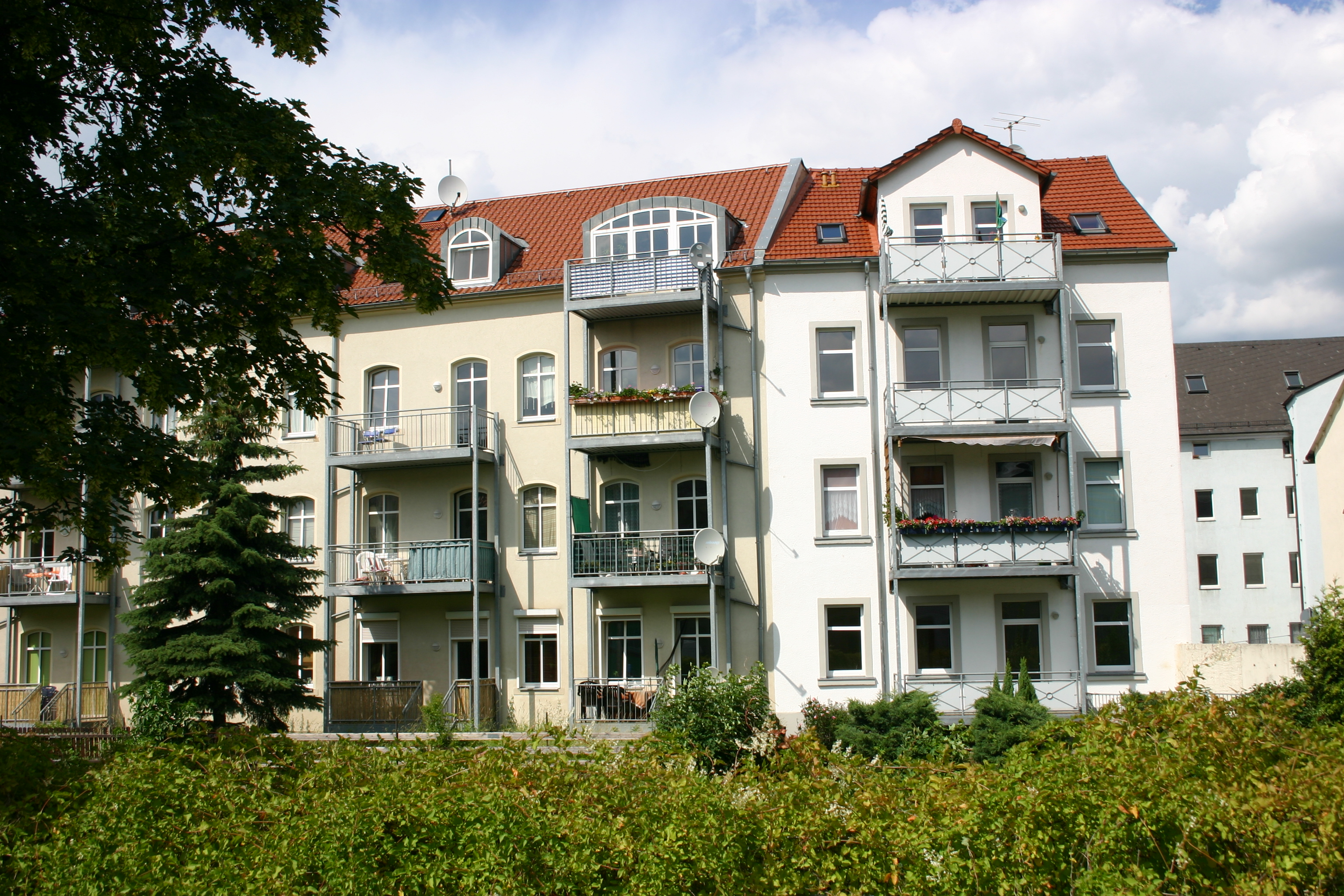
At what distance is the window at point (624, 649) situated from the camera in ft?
76.6

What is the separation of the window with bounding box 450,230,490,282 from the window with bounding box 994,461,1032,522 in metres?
12.6

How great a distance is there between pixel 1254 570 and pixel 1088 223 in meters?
25.6

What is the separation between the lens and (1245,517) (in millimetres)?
43156

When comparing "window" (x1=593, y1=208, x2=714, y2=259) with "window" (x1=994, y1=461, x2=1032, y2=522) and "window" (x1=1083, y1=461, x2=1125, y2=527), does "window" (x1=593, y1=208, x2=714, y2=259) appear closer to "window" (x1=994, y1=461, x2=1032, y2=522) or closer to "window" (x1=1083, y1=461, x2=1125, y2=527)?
"window" (x1=994, y1=461, x2=1032, y2=522)

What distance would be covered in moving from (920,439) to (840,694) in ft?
18.1

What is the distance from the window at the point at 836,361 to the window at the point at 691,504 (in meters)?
3.41

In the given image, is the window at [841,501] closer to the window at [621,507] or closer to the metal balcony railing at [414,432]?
the window at [621,507]

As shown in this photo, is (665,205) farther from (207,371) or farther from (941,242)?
(207,371)

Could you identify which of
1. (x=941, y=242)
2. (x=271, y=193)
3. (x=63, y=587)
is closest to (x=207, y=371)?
(x=271, y=193)

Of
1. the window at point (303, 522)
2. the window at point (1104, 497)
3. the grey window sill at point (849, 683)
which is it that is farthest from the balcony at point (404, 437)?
the window at point (1104, 497)

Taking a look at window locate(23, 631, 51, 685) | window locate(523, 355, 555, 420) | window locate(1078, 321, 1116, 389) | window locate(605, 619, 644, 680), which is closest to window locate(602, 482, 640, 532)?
window locate(605, 619, 644, 680)

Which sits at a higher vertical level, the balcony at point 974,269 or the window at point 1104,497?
the balcony at point 974,269

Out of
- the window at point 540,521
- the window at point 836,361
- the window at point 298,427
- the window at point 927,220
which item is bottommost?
the window at point 540,521

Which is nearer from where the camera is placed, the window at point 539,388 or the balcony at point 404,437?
the balcony at point 404,437
